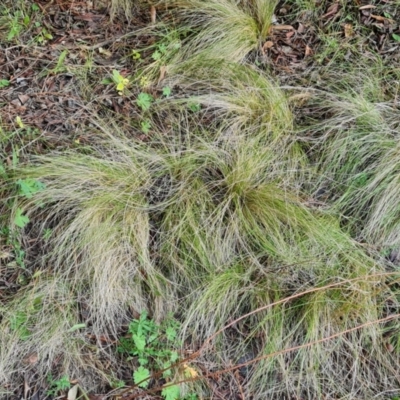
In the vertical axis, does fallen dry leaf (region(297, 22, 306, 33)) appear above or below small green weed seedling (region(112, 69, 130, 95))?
above

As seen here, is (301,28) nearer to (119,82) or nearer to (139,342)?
(119,82)

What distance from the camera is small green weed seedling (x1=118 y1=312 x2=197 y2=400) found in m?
1.96

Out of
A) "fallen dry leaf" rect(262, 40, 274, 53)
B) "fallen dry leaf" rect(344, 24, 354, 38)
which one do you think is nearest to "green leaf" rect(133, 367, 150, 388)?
"fallen dry leaf" rect(262, 40, 274, 53)

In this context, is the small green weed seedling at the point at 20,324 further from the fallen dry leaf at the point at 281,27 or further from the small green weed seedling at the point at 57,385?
the fallen dry leaf at the point at 281,27

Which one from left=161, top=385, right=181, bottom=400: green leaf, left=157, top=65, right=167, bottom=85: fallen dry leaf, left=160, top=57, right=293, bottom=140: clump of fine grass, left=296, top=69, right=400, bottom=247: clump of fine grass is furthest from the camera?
left=157, top=65, right=167, bottom=85: fallen dry leaf

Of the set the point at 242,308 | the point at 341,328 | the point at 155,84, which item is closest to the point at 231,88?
the point at 155,84

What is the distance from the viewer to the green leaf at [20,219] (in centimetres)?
209

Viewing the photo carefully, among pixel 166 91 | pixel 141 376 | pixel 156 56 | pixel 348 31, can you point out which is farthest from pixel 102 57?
pixel 141 376

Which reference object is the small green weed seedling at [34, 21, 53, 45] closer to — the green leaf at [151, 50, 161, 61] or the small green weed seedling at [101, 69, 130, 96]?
the small green weed seedling at [101, 69, 130, 96]

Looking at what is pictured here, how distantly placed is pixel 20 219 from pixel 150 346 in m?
0.76

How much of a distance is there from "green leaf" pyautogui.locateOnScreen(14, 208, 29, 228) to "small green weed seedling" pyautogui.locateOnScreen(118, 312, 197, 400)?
622mm

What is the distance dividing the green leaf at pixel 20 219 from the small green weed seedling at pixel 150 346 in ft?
2.04

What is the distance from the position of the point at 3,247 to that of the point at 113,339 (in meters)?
0.62

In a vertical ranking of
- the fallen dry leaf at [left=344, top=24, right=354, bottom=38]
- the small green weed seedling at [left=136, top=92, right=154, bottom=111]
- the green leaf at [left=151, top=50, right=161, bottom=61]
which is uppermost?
the fallen dry leaf at [left=344, top=24, right=354, bottom=38]
